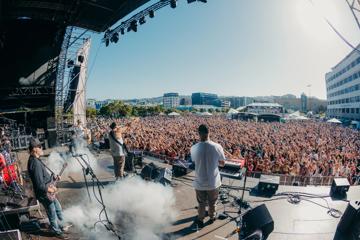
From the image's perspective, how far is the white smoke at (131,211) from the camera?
382 cm

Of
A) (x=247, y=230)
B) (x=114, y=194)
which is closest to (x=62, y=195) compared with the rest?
(x=114, y=194)

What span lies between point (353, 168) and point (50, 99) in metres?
15.6

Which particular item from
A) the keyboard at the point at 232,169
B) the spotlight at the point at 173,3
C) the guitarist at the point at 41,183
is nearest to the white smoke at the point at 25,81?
the spotlight at the point at 173,3

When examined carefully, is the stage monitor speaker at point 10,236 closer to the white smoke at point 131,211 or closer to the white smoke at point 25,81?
the white smoke at point 131,211

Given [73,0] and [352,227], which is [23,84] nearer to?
[73,0]

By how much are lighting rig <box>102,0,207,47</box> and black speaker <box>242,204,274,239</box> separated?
27.0 feet

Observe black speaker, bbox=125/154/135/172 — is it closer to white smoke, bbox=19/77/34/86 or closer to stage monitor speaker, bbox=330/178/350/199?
stage monitor speaker, bbox=330/178/350/199

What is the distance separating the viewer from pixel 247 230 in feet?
10.5

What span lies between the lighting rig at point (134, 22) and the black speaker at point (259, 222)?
27.0 feet

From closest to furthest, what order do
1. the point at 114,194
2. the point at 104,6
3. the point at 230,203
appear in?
the point at 230,203 < the point at 114,194 < the point at 104,6

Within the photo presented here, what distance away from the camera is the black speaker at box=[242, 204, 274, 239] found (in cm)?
297

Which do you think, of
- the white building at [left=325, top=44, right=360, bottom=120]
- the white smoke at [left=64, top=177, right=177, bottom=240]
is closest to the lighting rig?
the white smoke at [left=64, top=177, right=177, bottom=240]

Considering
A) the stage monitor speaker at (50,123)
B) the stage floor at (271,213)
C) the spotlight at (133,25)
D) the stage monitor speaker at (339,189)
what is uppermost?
the spotlight at (133,25)

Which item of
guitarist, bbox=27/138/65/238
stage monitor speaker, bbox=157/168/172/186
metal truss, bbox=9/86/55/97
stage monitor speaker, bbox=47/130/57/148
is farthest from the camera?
metal truss, bbox=9/86/55/97
